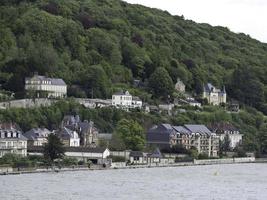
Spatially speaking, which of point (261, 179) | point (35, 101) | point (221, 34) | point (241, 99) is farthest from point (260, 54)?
point (261, 179)

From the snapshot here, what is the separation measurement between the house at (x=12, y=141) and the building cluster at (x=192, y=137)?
14.3m

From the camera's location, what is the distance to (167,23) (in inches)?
4732

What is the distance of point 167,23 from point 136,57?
27.6 metres

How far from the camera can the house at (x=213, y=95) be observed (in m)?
92.1

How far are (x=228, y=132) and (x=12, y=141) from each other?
2606cm

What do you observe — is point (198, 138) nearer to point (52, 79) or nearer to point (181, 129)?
point (181, 129)

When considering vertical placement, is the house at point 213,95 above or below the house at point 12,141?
above

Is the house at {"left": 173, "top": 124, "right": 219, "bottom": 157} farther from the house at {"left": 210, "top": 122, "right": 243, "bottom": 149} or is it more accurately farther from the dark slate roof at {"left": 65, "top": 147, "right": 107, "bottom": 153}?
the dark slate roof at {"left": 65, "top": 147, "right": 107, "bottom": 153}

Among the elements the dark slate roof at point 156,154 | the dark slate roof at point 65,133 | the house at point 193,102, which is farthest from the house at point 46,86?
the house at point 193,102

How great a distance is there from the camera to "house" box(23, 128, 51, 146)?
60.9 metres

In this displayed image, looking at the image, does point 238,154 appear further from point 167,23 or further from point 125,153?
point 167,23

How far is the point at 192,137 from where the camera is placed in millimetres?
72875

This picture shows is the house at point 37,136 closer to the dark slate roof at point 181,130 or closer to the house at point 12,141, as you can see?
the house at point 12,141

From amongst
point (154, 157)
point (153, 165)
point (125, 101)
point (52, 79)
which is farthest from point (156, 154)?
point (52, 79)
